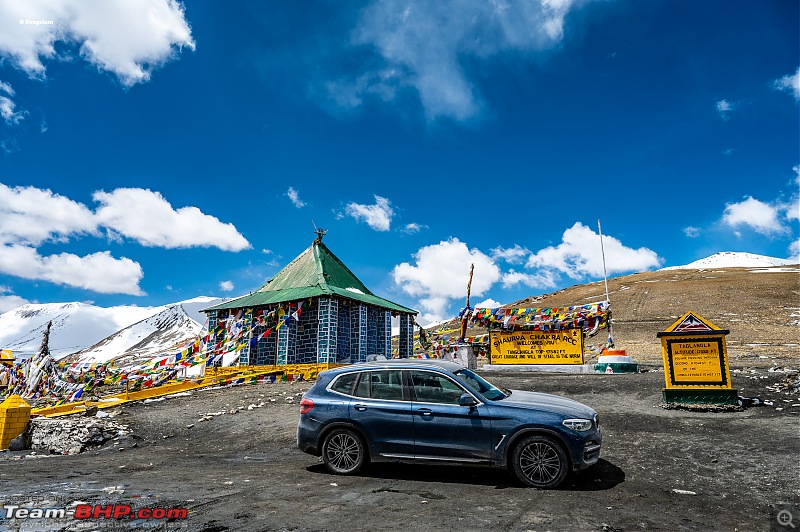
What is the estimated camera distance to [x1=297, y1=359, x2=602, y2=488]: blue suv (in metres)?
6.07

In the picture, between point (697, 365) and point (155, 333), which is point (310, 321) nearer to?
point (697, 365)

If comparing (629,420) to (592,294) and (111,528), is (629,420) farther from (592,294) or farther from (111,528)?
(592,294)

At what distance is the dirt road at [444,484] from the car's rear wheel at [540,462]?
18 cm

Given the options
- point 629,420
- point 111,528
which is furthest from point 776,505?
point 111,528

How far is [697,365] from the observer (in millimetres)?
10938

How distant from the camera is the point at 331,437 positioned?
274 inches

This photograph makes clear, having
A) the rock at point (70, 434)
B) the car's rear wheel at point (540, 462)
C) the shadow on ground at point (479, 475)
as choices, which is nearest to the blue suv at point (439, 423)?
the car's rear wheel at point (540, 462)

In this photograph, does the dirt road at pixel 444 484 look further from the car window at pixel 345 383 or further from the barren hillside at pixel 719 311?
the barren hillside at pixel 719 311

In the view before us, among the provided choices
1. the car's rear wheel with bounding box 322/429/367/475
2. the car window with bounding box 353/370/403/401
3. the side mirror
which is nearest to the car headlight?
the side mirror

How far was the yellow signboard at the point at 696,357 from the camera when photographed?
10727mm

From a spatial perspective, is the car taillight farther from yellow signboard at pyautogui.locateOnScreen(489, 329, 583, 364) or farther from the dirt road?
yellow signboard at pyautogui.locateOnScreen(489, 329, 583, 364)

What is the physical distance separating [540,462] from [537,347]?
1561 cm

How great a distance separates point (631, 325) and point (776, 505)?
44877 millimetres

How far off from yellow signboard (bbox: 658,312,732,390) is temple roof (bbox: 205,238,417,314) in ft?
44.2
